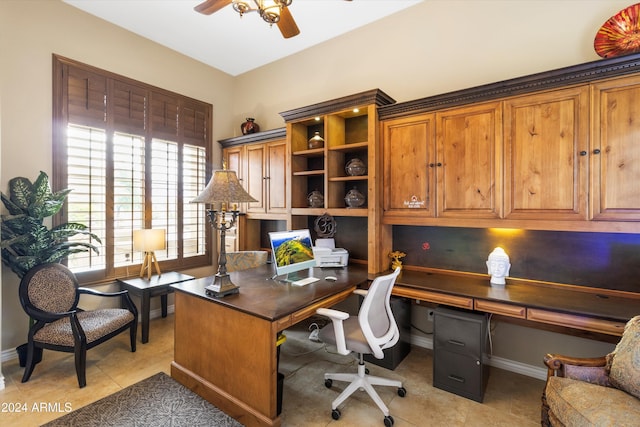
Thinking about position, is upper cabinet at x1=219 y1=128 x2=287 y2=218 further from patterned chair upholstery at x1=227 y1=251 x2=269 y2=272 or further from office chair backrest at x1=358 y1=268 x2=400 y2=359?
office chair backrest at x1=358 y1=268 x2=400 y2=359

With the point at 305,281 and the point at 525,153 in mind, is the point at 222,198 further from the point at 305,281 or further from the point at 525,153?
the point at 525,153

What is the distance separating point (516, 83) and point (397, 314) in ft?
7.15

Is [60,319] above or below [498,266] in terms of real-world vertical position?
below

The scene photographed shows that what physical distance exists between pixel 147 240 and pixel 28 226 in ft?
3.44

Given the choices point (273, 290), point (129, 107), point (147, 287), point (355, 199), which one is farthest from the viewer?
point (129, 107)

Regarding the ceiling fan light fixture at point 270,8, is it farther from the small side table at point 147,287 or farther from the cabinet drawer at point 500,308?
the small side table at point 147,287

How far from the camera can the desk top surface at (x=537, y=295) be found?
6.27 ft

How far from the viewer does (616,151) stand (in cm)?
194

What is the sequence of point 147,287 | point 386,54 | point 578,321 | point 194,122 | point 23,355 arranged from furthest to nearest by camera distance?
point 194,122 → point 386,54 → point 147,287 → point 23,355 → point 578,321

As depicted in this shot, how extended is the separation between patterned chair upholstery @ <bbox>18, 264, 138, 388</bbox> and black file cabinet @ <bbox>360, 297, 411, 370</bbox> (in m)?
2.46

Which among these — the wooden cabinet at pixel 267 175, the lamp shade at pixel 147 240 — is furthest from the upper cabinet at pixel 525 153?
the lamp shade at pixel 147 240

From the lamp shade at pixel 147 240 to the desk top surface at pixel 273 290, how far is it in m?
1.30

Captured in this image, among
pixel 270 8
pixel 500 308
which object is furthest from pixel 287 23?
pixel 500 308

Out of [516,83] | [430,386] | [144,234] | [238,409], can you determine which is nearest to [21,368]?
[144,234]
